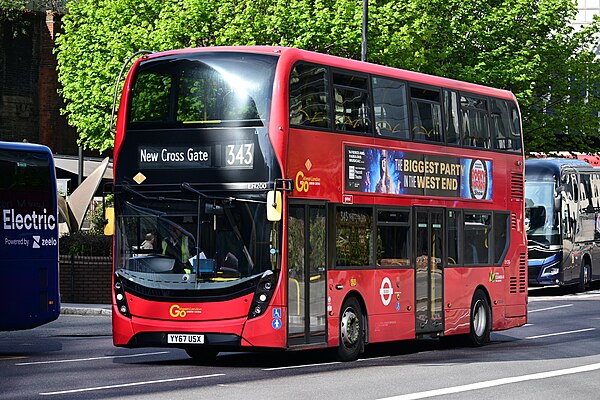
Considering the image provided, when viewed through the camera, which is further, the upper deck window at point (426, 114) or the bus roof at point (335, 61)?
the upper deck window at point (426, 114)

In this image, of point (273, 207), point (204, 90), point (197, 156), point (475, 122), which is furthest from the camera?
point (475, 122)

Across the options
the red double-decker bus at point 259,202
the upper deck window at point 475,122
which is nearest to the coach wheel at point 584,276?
the upper deck window at point 475,122

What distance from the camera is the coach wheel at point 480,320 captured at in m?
23.7

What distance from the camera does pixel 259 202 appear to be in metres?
18.1

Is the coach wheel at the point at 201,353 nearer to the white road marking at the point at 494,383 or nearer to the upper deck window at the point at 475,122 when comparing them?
the white road marking at the point at 494,383

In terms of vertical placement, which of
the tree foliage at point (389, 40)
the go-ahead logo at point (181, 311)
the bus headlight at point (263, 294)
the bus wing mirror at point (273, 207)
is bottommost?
the go-ahead logo at point (181, 311)

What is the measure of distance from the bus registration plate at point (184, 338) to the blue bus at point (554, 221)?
23.5 metres

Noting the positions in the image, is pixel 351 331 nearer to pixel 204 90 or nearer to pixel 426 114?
pixel 204 90

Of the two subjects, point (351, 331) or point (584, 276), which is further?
point (584, 276)

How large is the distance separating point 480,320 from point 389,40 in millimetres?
21943

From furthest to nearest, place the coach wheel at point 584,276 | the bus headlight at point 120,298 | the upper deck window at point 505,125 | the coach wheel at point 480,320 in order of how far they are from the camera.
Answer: the coach wheel at point 584,276 → the upper deck window at point 505,125 → the coach wheel at point 480,320 → the bus headlight at point 120,298

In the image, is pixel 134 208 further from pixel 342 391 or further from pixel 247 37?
pixel 247 37

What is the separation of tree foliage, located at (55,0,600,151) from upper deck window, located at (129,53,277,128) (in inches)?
952

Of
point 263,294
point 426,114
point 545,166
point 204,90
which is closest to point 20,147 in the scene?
point 204,90
